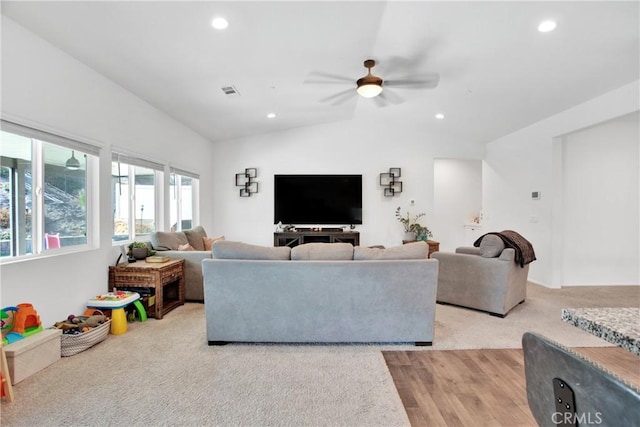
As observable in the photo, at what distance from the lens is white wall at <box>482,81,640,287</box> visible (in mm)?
4098

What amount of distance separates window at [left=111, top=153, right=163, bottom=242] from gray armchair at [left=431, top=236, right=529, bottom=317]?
3.93m

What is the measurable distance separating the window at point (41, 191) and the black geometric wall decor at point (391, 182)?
4.78m

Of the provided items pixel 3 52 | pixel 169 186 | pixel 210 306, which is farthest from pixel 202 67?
pixel 210 306

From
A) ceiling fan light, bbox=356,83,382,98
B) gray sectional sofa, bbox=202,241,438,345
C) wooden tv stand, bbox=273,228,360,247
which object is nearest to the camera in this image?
gray sectional sofa, bbox=202,241,438,345

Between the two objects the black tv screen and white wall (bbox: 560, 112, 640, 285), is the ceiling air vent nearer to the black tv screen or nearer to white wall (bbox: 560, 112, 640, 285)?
the black tv screen

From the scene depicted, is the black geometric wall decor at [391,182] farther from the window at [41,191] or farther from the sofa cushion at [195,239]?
the window at [41,191]

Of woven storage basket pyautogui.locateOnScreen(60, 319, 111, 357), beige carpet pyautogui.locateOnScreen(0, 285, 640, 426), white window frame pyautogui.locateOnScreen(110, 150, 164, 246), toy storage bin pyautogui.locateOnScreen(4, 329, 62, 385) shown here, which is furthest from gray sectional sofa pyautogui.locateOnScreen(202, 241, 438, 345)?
white window frame pyautogui.locateOnScreen(110, 150, 164, 246)

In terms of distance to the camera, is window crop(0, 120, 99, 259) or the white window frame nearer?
window crop(0, 120, 99, 259)

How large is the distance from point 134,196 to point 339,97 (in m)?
3.23

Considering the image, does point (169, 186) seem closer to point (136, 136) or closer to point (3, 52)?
point (136, 136)

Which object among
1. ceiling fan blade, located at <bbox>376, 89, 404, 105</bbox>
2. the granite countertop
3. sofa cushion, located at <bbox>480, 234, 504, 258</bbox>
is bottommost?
sofa cushion, located at <bbox>480, 234, 504, 258</bbox>

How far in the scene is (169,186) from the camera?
4.77m

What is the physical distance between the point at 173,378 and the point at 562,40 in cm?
433

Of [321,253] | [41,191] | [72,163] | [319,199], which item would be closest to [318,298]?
[321,253]
